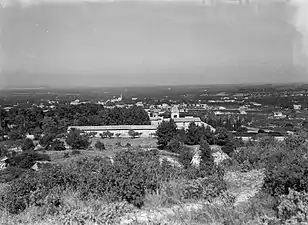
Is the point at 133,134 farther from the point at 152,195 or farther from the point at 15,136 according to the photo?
the point at 152,195

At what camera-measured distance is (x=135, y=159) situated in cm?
609

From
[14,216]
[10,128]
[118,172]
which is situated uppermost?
[118,172]

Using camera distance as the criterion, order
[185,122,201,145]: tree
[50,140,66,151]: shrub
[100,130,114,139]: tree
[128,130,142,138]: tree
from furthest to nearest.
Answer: [128,130,142,138]: tree → [100,130,114,139]: tree → [185,122,201,145]: tree → [50,140,66,151]: shrub

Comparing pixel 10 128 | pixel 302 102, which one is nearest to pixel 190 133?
pixel 10 128

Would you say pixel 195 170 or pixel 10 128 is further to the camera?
pixel 10 128

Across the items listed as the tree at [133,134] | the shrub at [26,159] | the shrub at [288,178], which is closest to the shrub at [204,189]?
the shrub at [288,178]

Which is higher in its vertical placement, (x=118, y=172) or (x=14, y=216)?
(x=118, y=172)

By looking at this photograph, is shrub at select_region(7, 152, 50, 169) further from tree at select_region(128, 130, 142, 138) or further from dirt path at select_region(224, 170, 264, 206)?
dirt path at select_region(224, 170, 264, 206)

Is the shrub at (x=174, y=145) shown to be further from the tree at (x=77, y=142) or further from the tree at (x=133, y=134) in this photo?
the tree at (x=133, y=134)

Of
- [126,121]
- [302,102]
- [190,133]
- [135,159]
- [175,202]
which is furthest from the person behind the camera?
[302,102]

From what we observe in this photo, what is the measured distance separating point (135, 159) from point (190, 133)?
95.3 feet

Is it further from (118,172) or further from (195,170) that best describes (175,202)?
(195,170)

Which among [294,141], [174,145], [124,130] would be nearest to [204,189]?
[294,141]

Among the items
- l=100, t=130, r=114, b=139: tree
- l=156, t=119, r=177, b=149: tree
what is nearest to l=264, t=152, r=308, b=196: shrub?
l=156, t=119, r=177, b=149: tree
